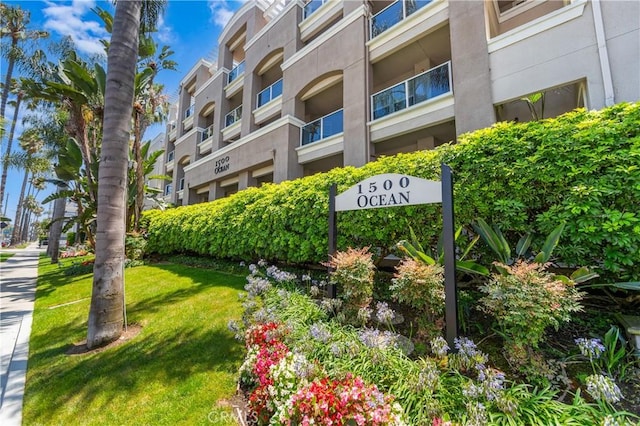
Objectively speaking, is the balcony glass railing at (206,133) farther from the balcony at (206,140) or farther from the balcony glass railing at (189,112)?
the balcony glass railing at (189,112)

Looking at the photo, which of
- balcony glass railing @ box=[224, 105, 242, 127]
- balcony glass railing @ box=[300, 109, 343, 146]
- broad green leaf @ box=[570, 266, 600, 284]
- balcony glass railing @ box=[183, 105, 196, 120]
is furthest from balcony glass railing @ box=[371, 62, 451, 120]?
balcony glass railing @ box=[183, 105, 196, 120]

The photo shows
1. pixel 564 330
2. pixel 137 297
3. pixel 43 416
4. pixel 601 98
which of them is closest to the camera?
pixel 43 416

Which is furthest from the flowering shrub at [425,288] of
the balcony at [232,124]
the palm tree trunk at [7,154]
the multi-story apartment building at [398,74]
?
the palm tree trunk at [7,154]

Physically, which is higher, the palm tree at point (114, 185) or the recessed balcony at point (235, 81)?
the recessed balcony at point (235, 81)

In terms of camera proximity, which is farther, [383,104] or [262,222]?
[383,104]

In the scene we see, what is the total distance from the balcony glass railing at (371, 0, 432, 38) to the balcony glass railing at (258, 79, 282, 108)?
6444mm

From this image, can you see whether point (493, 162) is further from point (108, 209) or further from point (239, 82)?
point (239, 82)

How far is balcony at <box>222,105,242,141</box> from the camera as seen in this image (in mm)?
19062

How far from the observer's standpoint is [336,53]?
42.0 ft

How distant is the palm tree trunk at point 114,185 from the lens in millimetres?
4781

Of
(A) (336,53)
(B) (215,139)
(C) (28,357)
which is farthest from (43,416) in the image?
(B) (215,139)

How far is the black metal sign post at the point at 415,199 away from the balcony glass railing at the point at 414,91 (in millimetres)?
6904

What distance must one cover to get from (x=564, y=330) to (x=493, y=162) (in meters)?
2.73

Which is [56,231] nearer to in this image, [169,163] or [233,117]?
[233,117]
